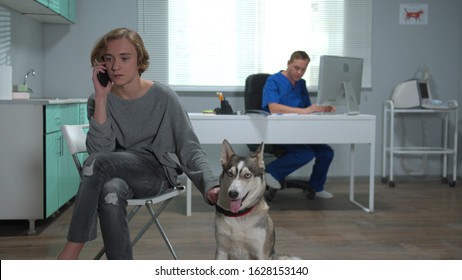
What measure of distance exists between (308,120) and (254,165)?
2001 mm

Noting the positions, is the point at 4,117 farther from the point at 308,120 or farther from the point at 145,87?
the point at 308,120

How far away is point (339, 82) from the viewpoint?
399 cm

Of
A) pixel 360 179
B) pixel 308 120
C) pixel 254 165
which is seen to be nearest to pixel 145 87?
pixel 254 165

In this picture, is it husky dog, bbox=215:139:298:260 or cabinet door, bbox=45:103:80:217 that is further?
cabinet door, bbox=45:103:80:217

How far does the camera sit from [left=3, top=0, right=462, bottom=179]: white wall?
5.31m

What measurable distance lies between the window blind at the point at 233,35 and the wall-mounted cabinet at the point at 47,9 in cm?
68

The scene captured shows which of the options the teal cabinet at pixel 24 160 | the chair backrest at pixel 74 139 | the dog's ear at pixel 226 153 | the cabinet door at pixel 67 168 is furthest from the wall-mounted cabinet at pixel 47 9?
the dog's ear at pixel 226 153

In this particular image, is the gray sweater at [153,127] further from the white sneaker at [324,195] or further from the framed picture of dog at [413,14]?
the framed picture of dog at [413,14]

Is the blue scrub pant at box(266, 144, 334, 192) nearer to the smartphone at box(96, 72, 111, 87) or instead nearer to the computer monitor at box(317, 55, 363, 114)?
the computer monitor at box(317, 55, 363, 114)

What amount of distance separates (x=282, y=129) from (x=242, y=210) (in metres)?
1.99

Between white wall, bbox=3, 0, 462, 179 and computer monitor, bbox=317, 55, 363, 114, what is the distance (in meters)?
1.60

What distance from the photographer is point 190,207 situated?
12.8 feet

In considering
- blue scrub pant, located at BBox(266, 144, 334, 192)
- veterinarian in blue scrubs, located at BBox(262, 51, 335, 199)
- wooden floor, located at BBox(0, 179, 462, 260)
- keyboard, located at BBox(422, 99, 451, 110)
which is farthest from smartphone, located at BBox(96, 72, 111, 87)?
keyboard, located at BBox(422, 99, 451, 110)

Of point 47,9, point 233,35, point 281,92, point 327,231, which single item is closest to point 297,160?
point 281,92
